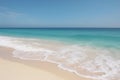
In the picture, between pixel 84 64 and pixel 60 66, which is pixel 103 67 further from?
pixel 60 66

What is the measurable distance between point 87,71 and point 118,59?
6.46 ft

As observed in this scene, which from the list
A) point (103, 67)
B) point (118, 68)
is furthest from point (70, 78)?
point (118, 68)

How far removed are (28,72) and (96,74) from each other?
192 centimetres

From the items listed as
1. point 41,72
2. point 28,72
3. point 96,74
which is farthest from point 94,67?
point 28,72

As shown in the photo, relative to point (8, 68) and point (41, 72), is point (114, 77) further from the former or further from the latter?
point (8, 68)

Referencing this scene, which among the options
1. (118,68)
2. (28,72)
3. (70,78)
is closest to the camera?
(70,78)

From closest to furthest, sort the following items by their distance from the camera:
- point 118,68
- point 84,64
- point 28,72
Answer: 1. point 28,72
2. point 118,68
3. point 84,64

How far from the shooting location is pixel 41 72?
447 cm

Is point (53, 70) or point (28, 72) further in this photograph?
point (53, 70)

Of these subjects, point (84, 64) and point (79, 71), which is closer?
point (79, 71)

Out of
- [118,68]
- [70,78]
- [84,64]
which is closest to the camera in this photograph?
[70,78]

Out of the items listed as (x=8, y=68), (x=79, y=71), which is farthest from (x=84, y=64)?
(x=8, y=68)

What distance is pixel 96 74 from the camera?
4.52m

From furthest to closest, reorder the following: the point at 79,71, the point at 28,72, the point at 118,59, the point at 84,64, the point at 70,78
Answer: the point at 118,59 < the point at 84,64 < the point at 79,71 < the point at 28,72 < the point at 70,78
